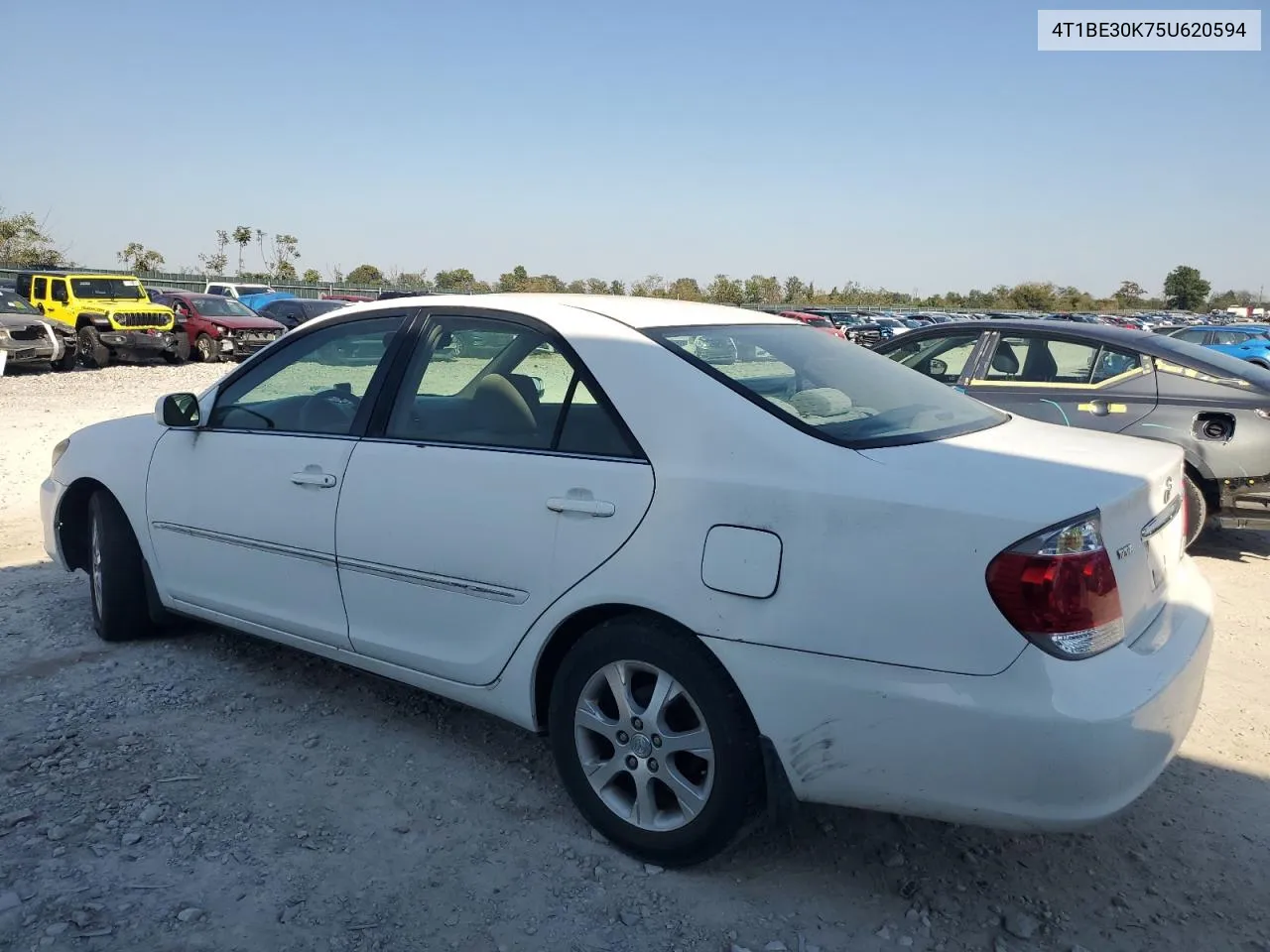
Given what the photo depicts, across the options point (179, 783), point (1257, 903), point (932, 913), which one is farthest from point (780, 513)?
point (179, 783)

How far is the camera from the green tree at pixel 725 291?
7012 centimetres

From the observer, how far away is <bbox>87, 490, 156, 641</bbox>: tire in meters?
4.32

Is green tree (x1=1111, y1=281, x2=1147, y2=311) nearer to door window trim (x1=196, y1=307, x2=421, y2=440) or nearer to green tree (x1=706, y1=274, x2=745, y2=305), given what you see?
green tree (x1=706, y1=274, x2=745, y2=305)

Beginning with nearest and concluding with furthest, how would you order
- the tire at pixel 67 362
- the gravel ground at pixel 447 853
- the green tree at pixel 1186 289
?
the gravel ground at pixel 447 853 < the tire at pixel 67 362 < the green tree at pixel 1186 289

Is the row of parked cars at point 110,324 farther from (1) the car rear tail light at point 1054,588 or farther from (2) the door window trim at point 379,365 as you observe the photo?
(1) the car rear tail light at point 1054,588

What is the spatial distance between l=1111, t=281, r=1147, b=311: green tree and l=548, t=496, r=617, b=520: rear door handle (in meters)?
105

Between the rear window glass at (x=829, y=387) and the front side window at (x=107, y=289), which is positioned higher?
the front side window at (x=107, y=289)

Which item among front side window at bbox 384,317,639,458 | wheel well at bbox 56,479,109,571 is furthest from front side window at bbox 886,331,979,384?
wheel well at bbox 56,479,109,571

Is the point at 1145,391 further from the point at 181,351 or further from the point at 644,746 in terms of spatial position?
the point at 181,351

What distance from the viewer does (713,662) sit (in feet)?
8.46

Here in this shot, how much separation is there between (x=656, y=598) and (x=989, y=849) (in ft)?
4.36

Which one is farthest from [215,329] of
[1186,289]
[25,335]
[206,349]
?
[1186,289]

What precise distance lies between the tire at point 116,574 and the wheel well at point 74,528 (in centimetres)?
→ 23

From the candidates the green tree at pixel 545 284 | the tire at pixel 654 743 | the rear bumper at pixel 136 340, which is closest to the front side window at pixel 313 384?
the tire at pixel 654 743
